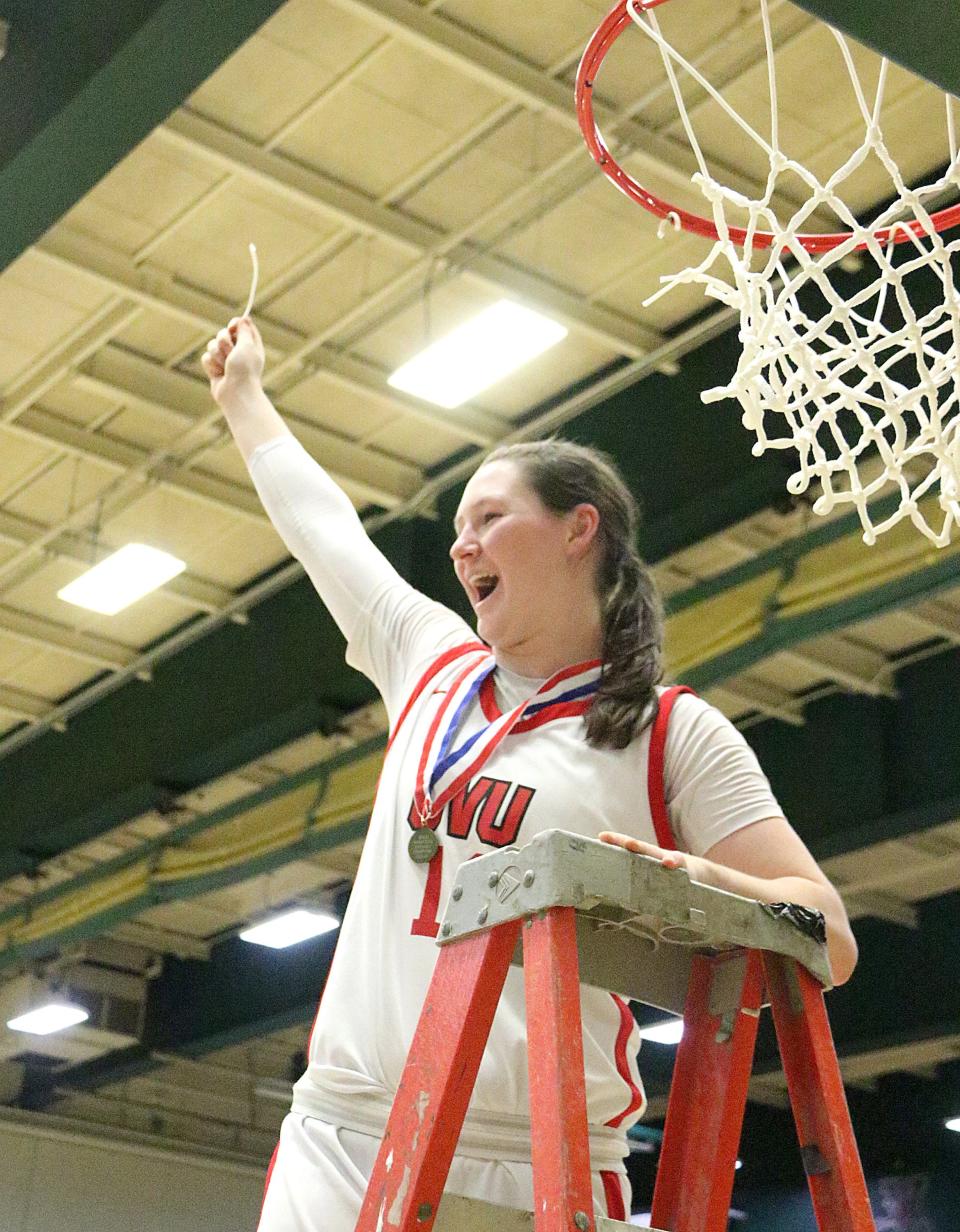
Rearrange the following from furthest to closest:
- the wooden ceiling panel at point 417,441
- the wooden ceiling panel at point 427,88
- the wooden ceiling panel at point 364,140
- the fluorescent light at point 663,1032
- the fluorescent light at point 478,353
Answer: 1. the fluorescent light at point 663,1032
2. the wooden ceiling panel at point 417,441
3. the fluorescent light at point 478,353
4. the wooden ceiling panel at point 364,140
5. the wooden ceiling panel at point 427,88

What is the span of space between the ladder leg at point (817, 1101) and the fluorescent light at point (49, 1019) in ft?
43.6

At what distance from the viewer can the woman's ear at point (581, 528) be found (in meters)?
2.58

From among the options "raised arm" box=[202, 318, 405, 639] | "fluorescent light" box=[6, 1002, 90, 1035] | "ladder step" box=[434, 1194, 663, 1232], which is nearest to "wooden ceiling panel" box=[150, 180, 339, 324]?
"raised arm" box=[202, 318, 405, 639]

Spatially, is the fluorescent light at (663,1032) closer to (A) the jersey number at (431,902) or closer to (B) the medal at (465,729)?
(B) the medal at (465,729)

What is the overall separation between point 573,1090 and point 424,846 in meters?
0.60

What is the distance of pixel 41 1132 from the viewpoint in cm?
1644

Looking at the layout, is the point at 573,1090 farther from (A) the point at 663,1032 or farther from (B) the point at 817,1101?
(A) the point at 663,1032

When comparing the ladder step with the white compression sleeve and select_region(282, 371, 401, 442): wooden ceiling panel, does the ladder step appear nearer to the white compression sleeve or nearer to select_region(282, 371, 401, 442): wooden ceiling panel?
the white compression sleeve

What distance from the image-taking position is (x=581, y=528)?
260cm

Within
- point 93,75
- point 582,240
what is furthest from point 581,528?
point 582,240

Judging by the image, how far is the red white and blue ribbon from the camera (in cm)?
231

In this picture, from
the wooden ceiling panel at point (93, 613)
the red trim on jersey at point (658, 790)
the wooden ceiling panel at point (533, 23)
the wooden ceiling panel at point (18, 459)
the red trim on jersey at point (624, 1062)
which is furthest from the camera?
the wooden ceiling panel at point (93, 613)

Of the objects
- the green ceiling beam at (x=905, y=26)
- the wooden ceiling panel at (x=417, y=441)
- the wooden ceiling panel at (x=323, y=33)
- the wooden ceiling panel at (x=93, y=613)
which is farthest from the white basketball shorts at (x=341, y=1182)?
the wooden ceiling panel at (x=93, y=613)

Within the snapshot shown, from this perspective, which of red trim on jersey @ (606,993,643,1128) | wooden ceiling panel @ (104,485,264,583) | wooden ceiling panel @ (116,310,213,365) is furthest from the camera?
wooden ceiling panel @ (104,485,264,583)
